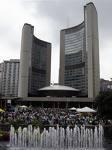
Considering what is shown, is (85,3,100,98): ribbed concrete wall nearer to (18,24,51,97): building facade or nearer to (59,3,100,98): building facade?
(59,3,100,98): building facade

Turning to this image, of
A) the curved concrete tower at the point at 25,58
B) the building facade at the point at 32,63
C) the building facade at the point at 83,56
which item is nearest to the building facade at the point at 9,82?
the building facade at the point at 32,63

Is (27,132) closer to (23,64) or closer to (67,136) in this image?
(67,136)

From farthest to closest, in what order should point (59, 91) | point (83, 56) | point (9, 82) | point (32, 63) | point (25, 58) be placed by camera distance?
point (9, 82) → point (32, 63) → point (25, 58) → point (83, 56) → point (59, 91)

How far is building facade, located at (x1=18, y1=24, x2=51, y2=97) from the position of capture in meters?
152

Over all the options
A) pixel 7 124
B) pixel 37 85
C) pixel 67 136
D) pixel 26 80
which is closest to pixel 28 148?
pixel 67 136

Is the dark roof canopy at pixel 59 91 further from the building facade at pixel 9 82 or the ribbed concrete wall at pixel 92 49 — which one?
the building facade at pixel 9 82

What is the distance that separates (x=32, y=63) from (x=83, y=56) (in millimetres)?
28627

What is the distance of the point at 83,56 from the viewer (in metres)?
149

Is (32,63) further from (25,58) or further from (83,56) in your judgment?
(83,56)

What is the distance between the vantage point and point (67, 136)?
988 inches

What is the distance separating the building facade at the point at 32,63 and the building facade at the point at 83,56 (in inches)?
422

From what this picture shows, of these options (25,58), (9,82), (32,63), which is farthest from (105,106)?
(9,82)

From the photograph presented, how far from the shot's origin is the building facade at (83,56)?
139 metres

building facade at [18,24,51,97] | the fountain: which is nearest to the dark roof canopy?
building facade at [18,24,51,97]
